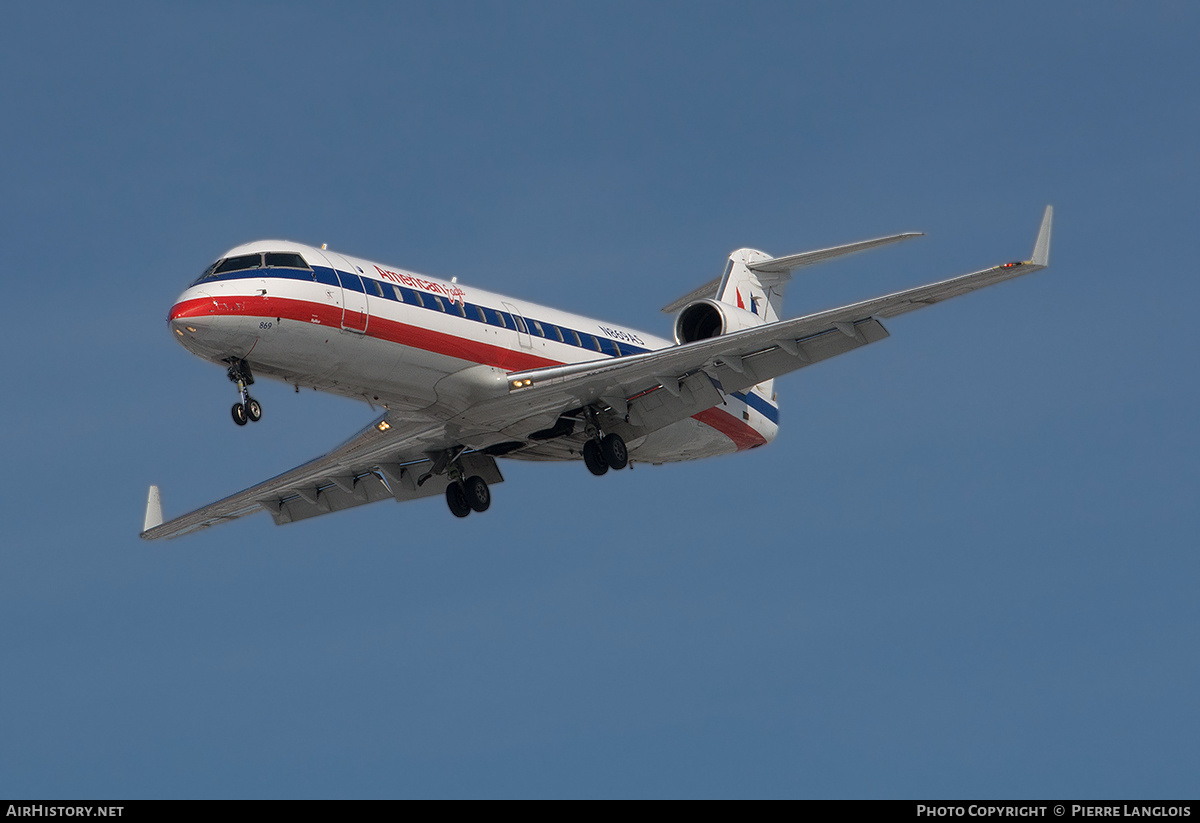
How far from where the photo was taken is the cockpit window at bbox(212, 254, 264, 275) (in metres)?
25.3

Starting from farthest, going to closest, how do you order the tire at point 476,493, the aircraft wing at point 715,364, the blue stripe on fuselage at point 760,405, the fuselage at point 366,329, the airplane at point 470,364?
the blue stripe on fuselage at point 760,405
the tire at point 476,493
the aircraft wing at point 715,364
the airplane at point 470,364
the fuselage at point 366,329

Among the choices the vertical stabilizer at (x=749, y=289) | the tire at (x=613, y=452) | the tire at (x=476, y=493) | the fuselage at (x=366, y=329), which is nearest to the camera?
the fuselage at (x=366, y=329)

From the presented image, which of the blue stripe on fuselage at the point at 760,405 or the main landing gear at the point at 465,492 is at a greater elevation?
the blue stripe on fuselage at the point at 760,405

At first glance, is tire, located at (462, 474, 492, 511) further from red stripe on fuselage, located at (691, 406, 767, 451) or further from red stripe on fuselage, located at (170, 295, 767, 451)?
red stripe on fuselage, located at (691, 406, 767, 451)

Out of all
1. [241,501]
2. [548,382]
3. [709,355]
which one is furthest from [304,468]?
[709,355]

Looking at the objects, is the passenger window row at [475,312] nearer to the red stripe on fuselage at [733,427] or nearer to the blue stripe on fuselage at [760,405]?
the red stripe on fuselage at [733,427]

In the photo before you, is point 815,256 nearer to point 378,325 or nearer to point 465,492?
point 465,492

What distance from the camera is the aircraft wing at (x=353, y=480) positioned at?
2989 cm

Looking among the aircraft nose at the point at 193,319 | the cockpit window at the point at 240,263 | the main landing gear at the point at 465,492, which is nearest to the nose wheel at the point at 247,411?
the aircraft nose at the point at 193,319

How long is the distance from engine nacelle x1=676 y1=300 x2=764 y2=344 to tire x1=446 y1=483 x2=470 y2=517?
17.7 ft

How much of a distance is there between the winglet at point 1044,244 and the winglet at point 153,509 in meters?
19.0

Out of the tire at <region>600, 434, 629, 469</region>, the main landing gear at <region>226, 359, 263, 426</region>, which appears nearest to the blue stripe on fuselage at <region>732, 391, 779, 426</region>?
the tire at <region>600, 434, 629, 469</region>

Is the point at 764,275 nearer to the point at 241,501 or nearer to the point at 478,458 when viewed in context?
the point at 478,458

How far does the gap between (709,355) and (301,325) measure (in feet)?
23.7
